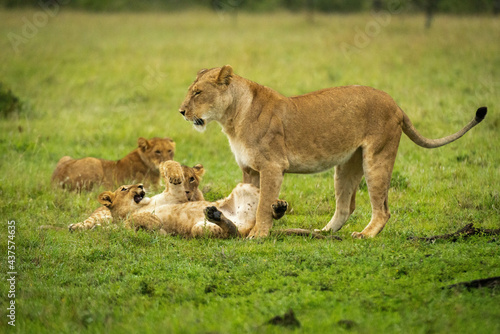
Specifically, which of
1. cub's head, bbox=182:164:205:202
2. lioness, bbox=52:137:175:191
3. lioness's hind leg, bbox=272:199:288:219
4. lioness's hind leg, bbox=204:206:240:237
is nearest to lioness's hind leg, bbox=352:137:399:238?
lioness's hind leg, bbox=272:199:288:219

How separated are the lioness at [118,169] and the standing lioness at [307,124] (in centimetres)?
298

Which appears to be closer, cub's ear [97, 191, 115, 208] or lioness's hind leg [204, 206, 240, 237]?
lioness's hind leg [204, 206, 240, 237]

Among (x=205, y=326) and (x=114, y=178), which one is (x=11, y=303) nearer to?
(x=205, y=326)

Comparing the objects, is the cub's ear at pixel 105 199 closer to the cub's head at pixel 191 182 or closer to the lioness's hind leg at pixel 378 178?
the cub's head at pixel 191 182

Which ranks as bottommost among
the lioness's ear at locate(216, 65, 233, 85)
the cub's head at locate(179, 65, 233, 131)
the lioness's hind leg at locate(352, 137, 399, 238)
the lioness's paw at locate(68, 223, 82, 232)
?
the lioness's paw at locate(68, 223, 82, 232)

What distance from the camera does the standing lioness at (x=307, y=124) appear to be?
21.1 feet

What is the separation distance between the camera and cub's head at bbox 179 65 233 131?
6.51 meters

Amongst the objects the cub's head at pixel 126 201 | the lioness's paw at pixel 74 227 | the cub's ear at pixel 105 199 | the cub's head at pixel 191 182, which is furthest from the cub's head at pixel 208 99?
the lioness's paw at pixel 74 227

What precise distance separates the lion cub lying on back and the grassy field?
0.23 metres

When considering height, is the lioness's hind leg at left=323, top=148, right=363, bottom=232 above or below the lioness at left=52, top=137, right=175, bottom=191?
above

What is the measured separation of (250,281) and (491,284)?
1.80 m

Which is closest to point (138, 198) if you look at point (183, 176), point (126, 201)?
point (126, 201)

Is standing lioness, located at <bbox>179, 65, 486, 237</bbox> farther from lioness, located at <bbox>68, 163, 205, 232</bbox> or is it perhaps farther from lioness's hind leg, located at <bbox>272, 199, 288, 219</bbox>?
lioness, located at <bbox>68, 163, 205, 232</bbox>

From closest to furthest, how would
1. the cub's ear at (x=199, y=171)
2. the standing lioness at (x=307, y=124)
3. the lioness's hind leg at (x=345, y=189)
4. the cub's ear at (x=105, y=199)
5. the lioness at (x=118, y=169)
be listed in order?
the standing lioness at (x=307, y=124)
the lioness's hind leg at (x=345, y=189)
the cub's ear at (x=105, y=199)
the cub's ear at (x=199, y=171)
the lioness at (x=118, y=169)
